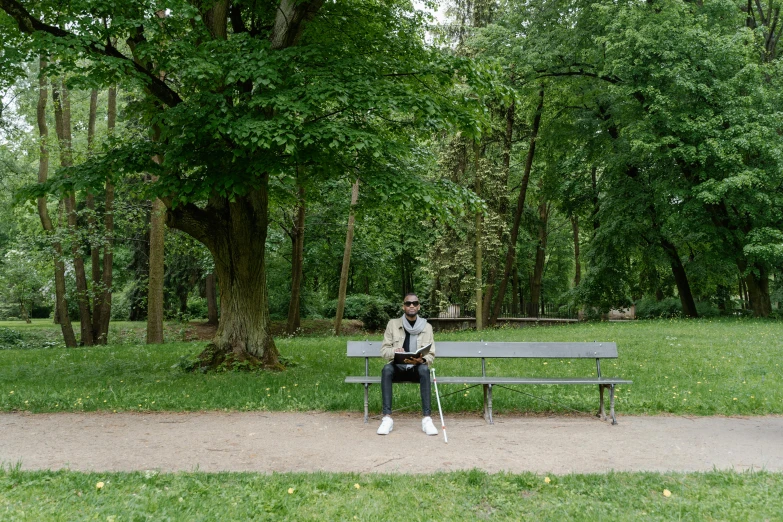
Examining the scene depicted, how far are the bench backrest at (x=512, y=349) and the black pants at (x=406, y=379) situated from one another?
0.44m

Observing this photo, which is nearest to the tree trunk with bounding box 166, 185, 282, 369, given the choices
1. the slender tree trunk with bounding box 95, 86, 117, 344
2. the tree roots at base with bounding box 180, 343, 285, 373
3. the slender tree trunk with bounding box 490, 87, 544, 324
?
the tree roots at base with bounding box 180, 343, 285, 373

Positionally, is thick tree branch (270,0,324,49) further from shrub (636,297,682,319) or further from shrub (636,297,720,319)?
shrub (636,297,682,319)

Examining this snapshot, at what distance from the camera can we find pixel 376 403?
287 inches

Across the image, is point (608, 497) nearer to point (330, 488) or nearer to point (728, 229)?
point (330, 488)

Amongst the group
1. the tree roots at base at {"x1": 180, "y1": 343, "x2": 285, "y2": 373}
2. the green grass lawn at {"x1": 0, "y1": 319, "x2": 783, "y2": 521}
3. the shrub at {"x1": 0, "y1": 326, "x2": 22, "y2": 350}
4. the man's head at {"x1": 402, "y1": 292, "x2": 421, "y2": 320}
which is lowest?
the shrub at {"x1": 0, "y1": 326, "x2": 22, "y2": 350}

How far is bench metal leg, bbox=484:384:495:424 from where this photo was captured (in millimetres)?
6629

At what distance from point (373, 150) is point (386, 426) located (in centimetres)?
425

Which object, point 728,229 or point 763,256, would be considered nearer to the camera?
point 763,256

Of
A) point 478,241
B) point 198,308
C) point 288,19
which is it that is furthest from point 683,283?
point 198,308

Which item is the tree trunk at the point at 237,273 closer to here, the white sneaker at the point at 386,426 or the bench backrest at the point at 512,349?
the bench backrest at the point at 512,349

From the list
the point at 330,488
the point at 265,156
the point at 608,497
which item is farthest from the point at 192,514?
the point at 265,156

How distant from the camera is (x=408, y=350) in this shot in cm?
680

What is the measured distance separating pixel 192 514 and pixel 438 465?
207cm

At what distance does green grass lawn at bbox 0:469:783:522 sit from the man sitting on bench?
6.06 feet
